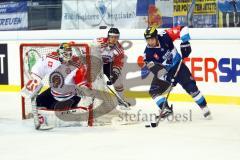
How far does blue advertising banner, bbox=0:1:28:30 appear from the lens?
950cm

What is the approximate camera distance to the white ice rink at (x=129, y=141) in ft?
15.1

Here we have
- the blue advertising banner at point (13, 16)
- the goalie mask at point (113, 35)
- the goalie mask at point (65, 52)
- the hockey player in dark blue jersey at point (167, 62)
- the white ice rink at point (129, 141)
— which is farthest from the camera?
the blue advertising banner at point (13, 16)

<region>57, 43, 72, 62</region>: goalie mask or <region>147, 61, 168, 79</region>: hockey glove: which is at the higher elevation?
<region>57, 43, 72, 62</region>: goalie mask

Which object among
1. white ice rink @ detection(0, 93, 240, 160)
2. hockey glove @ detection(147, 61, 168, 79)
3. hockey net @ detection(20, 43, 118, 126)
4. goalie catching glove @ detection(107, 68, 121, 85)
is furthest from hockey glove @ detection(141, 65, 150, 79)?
white ice rink @ detection(0, 93, 240, 160)

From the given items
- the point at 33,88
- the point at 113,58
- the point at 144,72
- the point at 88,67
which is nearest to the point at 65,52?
the point at 88,67

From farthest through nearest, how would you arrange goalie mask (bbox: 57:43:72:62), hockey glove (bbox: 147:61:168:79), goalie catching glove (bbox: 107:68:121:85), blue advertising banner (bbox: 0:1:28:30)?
blue advertising banner (bbox: 0:1:28:30) < goalie catching glove (bbox: 107:68:121:85) < hockey glove (bbox: 147:61:168:79) < goalie mask (bbox: 57:43:72:62)

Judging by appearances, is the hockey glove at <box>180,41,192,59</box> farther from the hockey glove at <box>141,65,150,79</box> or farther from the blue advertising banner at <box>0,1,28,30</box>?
the blue advertising banner at <box>0,1,28,30</box>

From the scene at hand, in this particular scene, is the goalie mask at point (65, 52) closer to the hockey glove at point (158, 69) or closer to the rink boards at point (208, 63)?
the hockey glove at point (158, 69)

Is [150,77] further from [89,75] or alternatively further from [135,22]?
[89,75]

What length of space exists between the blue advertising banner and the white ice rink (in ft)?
10.0

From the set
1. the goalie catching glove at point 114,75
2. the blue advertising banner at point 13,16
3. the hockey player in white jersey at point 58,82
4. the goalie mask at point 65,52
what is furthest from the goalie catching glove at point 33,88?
the blue advertising banner at point 13,16

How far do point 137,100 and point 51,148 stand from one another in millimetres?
3069

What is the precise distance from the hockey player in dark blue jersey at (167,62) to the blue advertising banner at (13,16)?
350 cm

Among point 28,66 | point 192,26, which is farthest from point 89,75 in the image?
point 192,26
